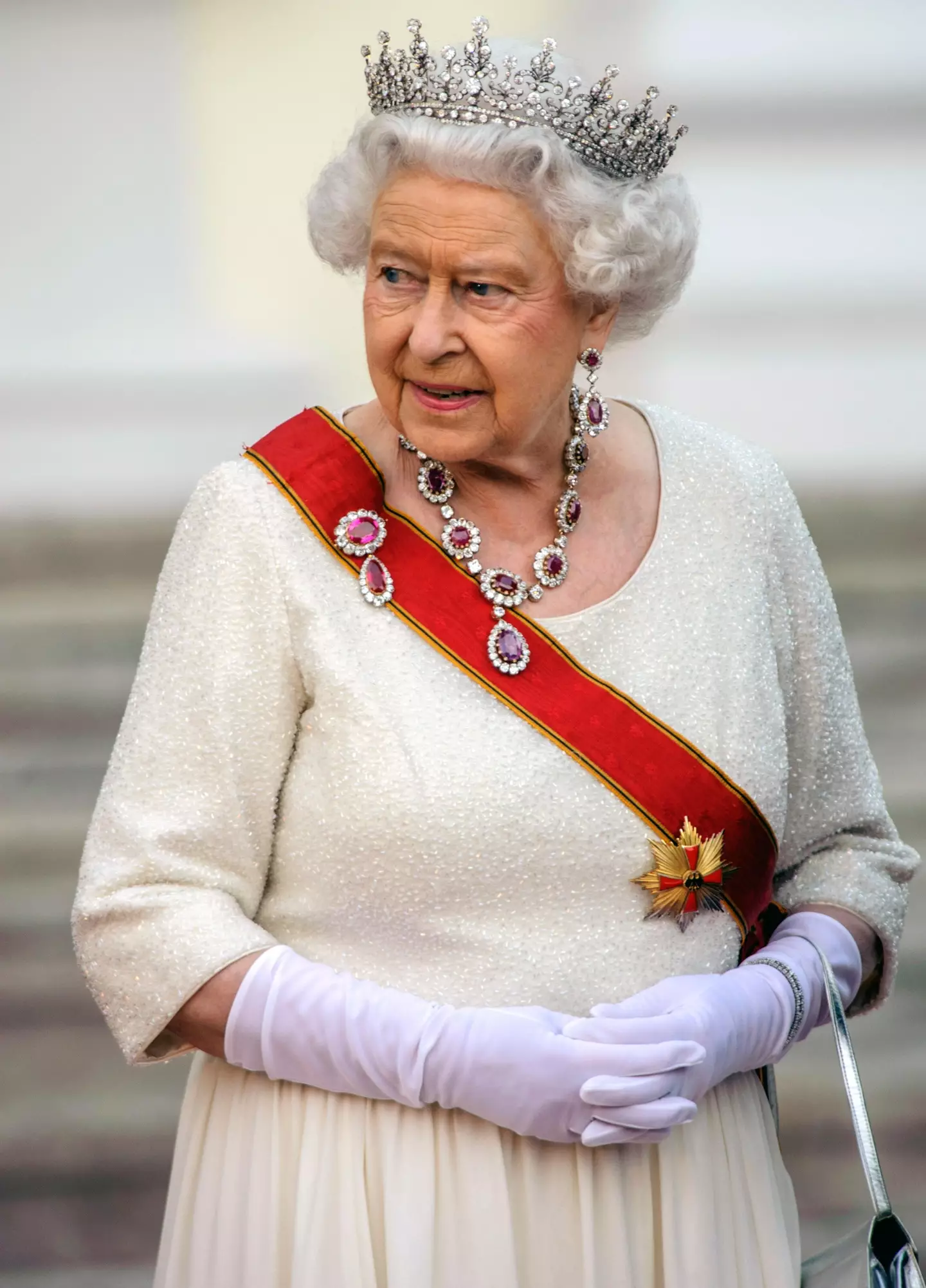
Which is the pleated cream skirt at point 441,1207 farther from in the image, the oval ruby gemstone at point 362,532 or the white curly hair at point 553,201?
the white curly hair at point 553,201

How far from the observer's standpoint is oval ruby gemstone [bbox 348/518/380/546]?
1634 millimetres

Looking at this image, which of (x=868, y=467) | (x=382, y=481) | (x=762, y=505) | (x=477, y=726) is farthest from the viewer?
(x=868, y=467)

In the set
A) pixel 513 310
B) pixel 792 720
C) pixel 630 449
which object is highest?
pixel 513 310

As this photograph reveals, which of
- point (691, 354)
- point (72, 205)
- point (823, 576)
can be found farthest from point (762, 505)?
point (72, 205)

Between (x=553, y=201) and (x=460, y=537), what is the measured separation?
33 cm

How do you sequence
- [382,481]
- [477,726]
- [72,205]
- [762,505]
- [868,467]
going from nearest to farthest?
1. [477,726]
2. [382,481]
3. [762,505]
4. [72,205]
5. [868,467]

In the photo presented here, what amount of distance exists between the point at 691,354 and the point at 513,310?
131 cm

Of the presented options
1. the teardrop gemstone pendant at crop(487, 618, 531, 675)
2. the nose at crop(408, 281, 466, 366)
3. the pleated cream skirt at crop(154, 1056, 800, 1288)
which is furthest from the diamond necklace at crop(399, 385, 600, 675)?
the pleated cream skirt at crop(154, 1056, 800, 1288)

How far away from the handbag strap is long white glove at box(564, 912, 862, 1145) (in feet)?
0.21

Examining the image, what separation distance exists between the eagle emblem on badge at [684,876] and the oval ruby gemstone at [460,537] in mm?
343

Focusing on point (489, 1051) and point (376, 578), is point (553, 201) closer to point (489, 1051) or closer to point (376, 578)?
point (376, 578)

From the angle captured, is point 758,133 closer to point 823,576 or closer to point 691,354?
point 691,354

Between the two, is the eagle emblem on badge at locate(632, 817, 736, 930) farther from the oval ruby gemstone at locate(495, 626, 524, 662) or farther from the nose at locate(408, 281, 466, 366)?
the nose at locate(408, 281, 466, 366)

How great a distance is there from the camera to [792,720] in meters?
1.84
